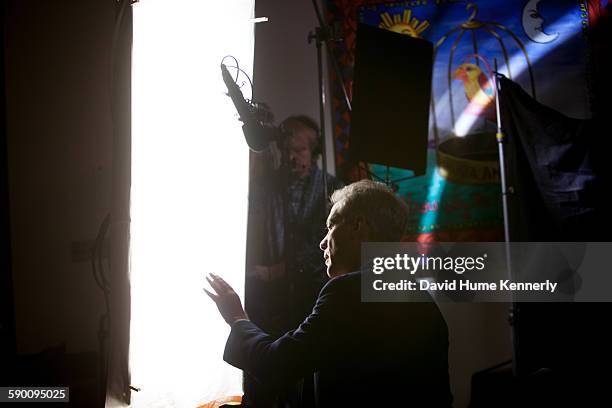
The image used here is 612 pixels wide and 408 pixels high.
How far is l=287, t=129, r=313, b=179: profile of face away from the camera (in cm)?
206

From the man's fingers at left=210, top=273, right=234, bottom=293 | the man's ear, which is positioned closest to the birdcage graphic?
the man's ear

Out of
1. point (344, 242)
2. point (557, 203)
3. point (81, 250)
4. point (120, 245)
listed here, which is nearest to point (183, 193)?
point (120, 245)

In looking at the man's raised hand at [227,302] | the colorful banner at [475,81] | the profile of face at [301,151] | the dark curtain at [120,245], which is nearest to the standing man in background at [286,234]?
the profile of face at [301,151]

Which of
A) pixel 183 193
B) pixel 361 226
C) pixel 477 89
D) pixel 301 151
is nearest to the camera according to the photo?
pixel 361 226

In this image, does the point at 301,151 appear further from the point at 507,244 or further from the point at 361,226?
the point at 361,226

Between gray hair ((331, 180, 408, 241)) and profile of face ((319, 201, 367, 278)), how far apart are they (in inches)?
0.6

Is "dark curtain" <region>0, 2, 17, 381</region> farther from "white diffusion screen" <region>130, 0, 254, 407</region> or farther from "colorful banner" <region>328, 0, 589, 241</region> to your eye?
"colorful banner" <region>328, 0, 589, 241</region>

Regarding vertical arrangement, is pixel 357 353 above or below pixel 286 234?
below

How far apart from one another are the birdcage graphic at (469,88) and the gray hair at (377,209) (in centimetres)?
144

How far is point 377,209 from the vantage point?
3.47ft

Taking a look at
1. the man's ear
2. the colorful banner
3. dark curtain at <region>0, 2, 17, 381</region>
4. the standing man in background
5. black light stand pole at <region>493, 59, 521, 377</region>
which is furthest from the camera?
the colorful banner

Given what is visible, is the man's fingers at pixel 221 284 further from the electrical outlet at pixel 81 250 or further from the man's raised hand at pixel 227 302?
the electrical outlet at pixel 81 250

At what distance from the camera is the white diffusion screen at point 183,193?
4.08ft

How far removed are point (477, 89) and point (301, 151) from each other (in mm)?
1040
